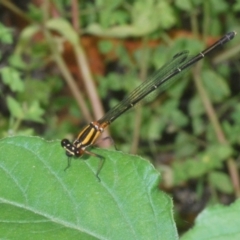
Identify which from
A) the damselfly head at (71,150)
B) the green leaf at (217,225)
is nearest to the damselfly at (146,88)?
the damselfly head at (71,150)

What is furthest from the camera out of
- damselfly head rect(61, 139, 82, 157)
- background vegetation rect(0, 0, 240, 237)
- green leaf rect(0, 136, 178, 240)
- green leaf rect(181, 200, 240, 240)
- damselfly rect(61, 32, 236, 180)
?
background vegetation rect(0, 0, 240, 237)

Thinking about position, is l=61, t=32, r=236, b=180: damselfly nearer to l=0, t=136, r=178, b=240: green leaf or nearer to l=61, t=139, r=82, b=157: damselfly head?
l=61, t=139, r=82, b=157: damselfly head

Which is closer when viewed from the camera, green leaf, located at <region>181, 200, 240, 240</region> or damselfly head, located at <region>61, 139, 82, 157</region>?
green leaf, located at <region>181, 200, 240, 240</region>

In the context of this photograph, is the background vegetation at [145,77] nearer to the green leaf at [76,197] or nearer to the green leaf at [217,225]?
the green leaf at [76,197]

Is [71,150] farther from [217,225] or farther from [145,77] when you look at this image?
[145,77]

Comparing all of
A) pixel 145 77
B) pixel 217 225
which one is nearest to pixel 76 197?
pixel 217 225

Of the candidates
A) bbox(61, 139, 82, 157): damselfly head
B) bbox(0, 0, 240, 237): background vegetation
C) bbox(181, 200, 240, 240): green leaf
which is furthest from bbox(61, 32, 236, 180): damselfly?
bbox(181, 200, 240, 240): green leaf
